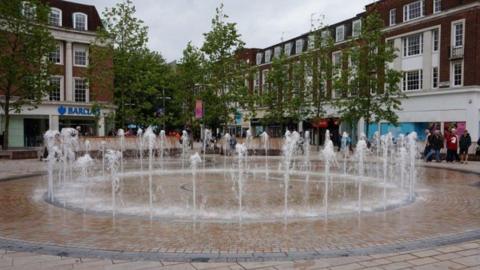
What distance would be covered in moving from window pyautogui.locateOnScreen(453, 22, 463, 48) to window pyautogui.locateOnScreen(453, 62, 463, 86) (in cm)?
156

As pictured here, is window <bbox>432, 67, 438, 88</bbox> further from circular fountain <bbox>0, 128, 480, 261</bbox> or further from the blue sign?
the blue sign

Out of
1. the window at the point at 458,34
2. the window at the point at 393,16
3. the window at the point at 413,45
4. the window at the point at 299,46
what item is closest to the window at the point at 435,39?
the window at the point at 413,45

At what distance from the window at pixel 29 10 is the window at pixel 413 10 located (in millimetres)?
31353

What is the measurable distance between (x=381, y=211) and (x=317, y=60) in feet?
99.1

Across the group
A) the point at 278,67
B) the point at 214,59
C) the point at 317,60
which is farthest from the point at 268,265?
the point at 278,67

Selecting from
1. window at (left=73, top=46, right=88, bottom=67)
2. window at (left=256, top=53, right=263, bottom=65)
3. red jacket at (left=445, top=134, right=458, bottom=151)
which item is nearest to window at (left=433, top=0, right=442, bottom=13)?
red jacket at (left=445, top=134, right=458, bottom=151)

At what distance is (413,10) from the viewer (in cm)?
3909

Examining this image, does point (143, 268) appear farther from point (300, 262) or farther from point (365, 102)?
point (365, 102)

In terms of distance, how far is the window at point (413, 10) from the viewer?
38281 mm

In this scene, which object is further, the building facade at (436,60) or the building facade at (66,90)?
the building facade at (66,90)

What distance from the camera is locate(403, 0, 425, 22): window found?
1507 inches

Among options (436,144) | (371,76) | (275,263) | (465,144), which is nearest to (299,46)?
(371,76)

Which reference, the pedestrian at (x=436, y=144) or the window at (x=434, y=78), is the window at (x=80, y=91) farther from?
the pedestrian at (x=436, y=144)

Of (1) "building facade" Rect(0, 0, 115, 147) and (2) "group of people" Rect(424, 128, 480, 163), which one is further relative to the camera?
(1) "building facade" Rect(0, 0, 115, 147)
